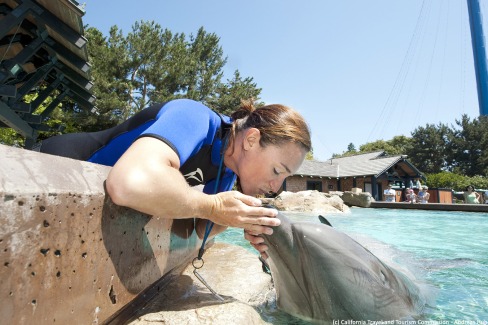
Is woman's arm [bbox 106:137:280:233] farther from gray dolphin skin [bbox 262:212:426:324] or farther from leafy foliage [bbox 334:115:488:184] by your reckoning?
leafy foliage [bbox 334:115:488:184]

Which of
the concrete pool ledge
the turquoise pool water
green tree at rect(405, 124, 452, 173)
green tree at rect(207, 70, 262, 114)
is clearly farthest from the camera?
green tree at rect(405, 124, 452, 173)

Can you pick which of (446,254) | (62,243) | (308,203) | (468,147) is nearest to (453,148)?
(468,147)

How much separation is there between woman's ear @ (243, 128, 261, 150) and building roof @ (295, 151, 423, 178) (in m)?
22.8

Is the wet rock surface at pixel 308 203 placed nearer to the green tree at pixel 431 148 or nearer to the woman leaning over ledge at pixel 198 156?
the woman leaning over ledge at pixel 198 156

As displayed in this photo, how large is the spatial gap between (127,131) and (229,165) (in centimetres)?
57

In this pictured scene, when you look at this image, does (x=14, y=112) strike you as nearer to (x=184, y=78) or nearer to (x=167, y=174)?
(x=167, y=174)

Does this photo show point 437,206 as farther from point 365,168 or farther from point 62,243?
point 62,243

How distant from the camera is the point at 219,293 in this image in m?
2.01

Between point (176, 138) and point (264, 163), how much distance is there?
20.9 inches

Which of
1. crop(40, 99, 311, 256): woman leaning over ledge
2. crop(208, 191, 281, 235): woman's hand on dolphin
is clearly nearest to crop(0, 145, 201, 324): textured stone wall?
crop(40, 99, 311, 256): woman leaning over ledge

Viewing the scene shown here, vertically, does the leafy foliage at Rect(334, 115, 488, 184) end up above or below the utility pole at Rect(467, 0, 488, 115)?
below

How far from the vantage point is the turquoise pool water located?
2323mm

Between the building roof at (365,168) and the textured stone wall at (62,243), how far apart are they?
76.7ft

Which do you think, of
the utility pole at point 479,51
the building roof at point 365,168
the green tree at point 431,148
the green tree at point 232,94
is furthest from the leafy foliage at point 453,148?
the green tree at point 232,94
